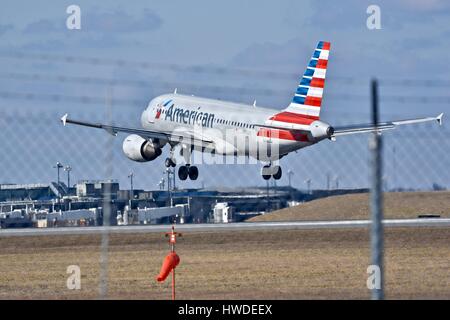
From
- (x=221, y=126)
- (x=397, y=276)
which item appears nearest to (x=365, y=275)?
(x=397, y=276)

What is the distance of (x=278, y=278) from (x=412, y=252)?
13.9 m

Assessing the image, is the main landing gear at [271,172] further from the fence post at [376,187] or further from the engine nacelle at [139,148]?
the fence post at [376,187]

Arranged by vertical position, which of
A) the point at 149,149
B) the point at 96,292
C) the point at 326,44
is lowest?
the point at 96,292

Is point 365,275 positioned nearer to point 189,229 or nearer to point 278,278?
point 278,278

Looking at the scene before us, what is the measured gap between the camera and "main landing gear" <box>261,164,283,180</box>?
8238cm

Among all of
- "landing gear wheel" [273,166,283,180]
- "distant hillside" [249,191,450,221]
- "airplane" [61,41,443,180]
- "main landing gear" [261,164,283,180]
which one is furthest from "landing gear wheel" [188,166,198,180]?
"distant hillside" [249,191,450,221]

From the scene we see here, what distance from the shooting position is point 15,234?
74.7m

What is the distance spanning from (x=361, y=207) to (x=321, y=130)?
79.8 feet

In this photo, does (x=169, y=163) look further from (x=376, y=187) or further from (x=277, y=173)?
(x=376, y=187)

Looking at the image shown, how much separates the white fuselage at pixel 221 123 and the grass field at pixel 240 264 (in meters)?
12.5

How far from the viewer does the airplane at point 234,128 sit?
82000 millimetres

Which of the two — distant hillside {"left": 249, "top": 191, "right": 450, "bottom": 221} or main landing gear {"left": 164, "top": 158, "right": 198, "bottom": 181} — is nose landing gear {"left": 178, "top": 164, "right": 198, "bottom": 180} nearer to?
main landing gear {"left": 164, "top": 158, "right": 198, "bottom": 181}

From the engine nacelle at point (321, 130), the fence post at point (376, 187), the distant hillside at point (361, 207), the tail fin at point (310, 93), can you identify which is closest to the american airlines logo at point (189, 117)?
the tail fin at point (310, 93)
